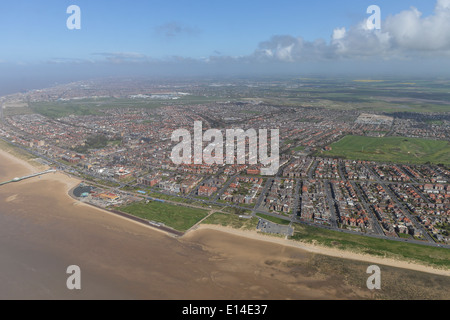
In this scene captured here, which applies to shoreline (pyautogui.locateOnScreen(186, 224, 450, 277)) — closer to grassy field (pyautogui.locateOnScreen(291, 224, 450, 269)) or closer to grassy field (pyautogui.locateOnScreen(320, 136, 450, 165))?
grassy field (pyautogui.locateOnScreen(291, 224, 450, 269))

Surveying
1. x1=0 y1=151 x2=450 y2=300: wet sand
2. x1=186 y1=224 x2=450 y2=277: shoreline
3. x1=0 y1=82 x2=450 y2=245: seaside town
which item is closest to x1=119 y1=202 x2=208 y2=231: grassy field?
x1=186 y1=224 x2=450 y2=277: shoreline

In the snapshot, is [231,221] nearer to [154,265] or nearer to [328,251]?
[154,265]

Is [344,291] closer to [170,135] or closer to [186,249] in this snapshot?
[186,249]

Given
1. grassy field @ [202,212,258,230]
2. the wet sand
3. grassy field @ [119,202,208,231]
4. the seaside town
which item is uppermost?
the seaside town

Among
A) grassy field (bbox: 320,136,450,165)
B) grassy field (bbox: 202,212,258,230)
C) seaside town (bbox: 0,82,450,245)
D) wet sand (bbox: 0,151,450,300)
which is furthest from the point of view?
grassy field (bbox: 320,136,450,165)

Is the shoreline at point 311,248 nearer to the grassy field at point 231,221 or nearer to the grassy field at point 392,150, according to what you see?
the grassy field at point 231,221

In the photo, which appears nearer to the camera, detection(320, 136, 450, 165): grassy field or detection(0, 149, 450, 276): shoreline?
detection(0, 149, 450, 276): shoreline

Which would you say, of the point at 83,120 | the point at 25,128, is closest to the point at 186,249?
the point at 25,128
